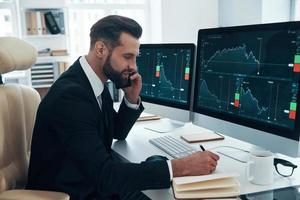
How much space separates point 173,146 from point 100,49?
0.51m

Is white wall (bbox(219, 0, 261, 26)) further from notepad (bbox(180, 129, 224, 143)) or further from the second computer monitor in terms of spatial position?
notepad (bbox(180, 129, 224, 143))

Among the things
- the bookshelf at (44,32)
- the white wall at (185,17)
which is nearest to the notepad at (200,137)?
the bookshelf at (44,32)

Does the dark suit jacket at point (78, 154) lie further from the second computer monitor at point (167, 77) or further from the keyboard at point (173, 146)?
the second computer monitor at point (167, 77)

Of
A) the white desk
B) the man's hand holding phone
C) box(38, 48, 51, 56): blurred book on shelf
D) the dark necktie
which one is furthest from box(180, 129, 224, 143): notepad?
box(38, 48, 51, 56): blurred book on shelf

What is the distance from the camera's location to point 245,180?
1.14 m

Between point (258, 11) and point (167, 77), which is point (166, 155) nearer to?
point (167, 77)

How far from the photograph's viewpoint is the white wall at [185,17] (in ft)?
15.8

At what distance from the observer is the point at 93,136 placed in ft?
3.71

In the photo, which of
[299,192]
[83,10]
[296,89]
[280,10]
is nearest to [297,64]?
[296,89]

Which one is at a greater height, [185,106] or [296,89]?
[296,89]

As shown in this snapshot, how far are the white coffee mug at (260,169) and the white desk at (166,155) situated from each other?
0.02 metres

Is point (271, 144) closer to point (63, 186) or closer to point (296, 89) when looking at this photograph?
point (296, 89)

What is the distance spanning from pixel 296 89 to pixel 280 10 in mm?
3637

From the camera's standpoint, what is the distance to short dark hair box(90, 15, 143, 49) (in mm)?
1334
